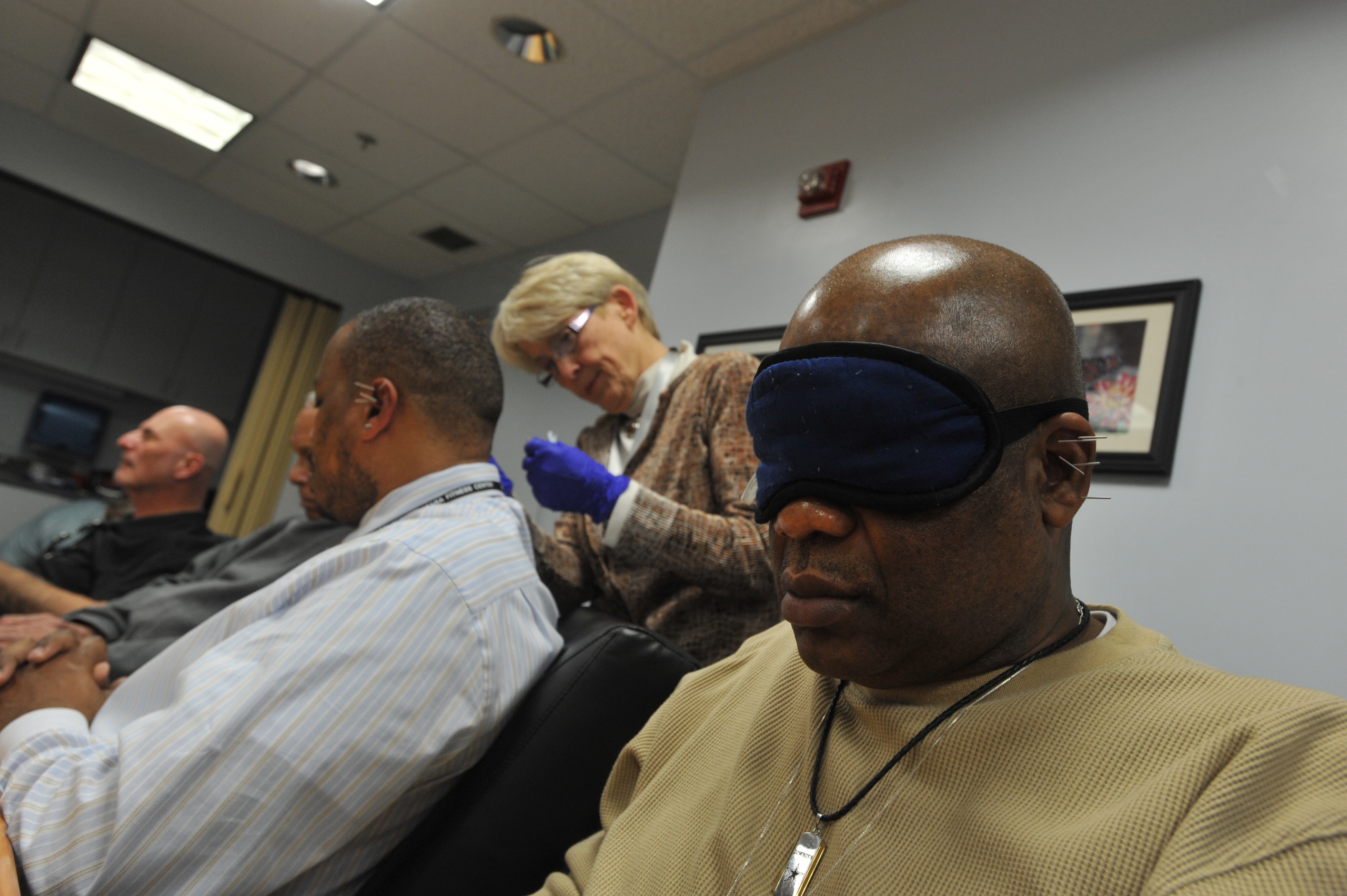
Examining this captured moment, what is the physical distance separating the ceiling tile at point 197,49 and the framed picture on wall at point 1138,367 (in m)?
3.46

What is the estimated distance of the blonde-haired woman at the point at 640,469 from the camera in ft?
5.23

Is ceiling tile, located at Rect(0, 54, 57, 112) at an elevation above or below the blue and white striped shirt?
above

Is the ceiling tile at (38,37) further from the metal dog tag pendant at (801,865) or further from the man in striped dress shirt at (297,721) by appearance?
the metal dog tag pendant at (801,865)

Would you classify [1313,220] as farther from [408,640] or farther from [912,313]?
[408,640]

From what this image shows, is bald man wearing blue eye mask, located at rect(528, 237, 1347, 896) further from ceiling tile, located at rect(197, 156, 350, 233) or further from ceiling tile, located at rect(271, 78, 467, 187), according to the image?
ceiling tile, located at rect(197, 156, 350, 233)

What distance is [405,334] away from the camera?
152 cm

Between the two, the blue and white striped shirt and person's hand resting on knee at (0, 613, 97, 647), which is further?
person's hand resting on knee at (0, 613, 97, 647)

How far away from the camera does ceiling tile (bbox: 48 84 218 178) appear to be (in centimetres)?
456

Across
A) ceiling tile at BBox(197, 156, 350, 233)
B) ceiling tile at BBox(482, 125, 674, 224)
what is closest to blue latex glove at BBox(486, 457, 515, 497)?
ceiling tile at BBox(482, 125, 674, 224)

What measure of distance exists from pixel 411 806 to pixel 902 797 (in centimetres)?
70

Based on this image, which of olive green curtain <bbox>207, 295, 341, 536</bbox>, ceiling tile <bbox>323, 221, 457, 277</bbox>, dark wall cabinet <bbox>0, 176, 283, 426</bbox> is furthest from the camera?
olive green curtain <bbox>207, 295, 341, 536</bbox>

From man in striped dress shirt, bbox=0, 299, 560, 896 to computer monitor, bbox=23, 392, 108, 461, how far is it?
18.8 feet

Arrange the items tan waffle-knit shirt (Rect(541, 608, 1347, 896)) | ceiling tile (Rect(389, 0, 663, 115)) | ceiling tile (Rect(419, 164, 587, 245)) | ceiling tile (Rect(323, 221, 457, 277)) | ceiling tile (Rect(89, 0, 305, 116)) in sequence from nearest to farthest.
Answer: tan waffle-knit shirt (Rect(541, 608, 1347, 896)) → ceiling tile (Rect(389, 0, 663, 115)) → ceiling tile (Rect(89, 0, 305, 116)) → ceiling tile (Rect(419, 164, 587, 245)) → ceiling tile (Rect(323, 221, 457, 277))

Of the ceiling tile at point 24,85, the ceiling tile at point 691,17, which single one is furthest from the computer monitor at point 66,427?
the ceiling tile at point 691,17
